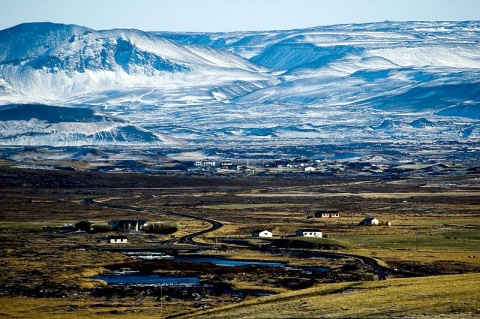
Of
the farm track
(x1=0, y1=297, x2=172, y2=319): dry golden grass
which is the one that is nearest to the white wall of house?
the farm track

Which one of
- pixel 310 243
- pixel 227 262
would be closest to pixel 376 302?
pixel 227 262

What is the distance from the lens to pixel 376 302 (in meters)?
31.4

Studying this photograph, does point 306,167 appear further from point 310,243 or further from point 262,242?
point 310,243

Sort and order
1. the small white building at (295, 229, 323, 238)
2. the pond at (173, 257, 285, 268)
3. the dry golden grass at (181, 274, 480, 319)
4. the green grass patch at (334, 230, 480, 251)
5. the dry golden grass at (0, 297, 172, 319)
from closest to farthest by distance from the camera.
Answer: the dry golden grass at (181, 274, 480, 319)
the dry golden grass at (0, 297, 172, 319)
the pond at (173, 257, 285, 268)
the green grass patch at (334, 230, 480, 251)
the small white building at (295, 229, 323, 238)

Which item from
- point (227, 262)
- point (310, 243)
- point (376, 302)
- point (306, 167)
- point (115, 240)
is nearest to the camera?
point (376, 302)

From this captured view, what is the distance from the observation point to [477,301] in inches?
1153

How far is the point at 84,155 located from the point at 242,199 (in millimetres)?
57815

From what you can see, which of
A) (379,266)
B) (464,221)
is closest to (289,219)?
(464,221)

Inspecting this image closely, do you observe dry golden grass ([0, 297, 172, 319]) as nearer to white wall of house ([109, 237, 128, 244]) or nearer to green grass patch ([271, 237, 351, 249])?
green grass patch ([271, 237, 351, 249])

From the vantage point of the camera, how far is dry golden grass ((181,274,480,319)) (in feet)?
95.0

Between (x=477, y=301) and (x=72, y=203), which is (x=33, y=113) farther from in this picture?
(x=477, y=301)

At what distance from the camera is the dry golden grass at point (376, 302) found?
28969 mm

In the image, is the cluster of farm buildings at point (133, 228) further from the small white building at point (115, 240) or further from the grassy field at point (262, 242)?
the grassy field at point (262, 242)

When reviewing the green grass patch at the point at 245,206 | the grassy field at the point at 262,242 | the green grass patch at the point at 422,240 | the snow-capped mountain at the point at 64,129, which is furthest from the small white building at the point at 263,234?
the snow-capped mountain at the point at 64,129
